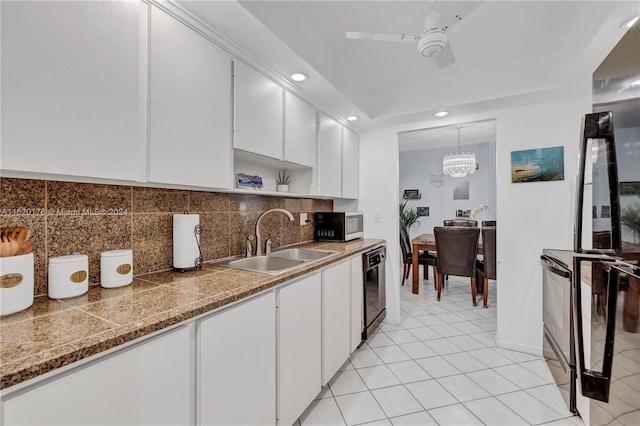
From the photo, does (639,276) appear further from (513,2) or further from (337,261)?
(513,2)

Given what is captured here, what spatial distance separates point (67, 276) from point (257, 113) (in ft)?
3.98

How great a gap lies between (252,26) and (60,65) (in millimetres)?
839

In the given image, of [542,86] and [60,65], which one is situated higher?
[542,86]

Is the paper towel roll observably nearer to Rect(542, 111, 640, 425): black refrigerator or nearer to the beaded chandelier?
Rect(542, 111, 640, 425): black refrigerator

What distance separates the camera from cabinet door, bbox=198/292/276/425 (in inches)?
38.7

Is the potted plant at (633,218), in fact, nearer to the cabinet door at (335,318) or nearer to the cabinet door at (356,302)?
the cabinet door at (335,318)

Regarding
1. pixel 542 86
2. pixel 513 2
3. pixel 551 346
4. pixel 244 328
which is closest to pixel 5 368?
pixel 244 328

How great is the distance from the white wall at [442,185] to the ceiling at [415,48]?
3.50 meters

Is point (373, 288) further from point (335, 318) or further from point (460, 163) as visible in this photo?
point (460, 163)

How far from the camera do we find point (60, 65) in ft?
2.90

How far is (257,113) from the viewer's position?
168 cm

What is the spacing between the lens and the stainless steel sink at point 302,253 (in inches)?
87.7

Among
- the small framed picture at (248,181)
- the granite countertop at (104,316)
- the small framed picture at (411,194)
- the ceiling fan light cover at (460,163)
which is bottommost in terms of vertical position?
the granite countertop at (104,316)

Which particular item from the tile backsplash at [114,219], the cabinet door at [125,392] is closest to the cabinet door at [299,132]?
the tile backsplash at [114,219]
